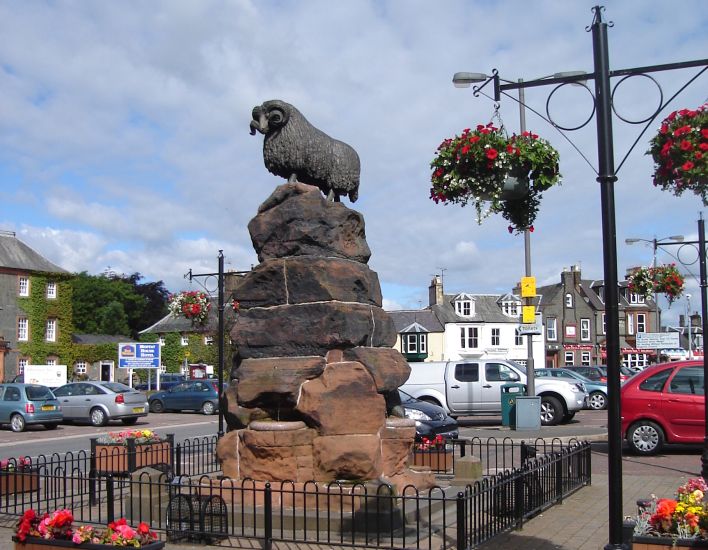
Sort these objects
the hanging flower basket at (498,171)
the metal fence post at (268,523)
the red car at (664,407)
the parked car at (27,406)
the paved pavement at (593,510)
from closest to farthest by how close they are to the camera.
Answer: the hanging flower basket at (498,171) → the metal fence post at (268,523) → the paved pavement at (593,510) → the red car at (664,407) → the parked car at (27,406)

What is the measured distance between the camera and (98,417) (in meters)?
27.1

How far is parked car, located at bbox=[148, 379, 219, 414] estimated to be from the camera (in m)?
33.2

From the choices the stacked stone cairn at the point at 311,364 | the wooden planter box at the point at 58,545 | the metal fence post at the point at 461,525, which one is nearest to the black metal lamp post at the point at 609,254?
the metal fence post at the point at 461,525

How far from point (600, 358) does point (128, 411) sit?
50853 millimetres

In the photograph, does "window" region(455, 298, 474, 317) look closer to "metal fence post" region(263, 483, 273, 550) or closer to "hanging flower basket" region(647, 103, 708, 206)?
"metal fence post" region(263, 483, 273, 550)

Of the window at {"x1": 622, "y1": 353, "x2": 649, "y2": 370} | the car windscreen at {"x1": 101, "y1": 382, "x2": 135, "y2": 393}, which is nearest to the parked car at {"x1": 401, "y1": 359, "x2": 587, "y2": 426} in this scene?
the car windscreen at {"x1": 101, "y1": 382, "x2": 135, "y2": 393}

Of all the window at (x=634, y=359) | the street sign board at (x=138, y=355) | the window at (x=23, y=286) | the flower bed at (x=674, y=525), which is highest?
the window at (x=23, y=286)

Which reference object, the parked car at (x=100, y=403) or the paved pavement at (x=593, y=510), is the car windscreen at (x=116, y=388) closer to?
the parked car at (x=100, y=403)

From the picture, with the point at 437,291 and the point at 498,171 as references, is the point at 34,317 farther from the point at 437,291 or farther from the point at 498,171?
the point at 498,171

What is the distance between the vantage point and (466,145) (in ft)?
22.9

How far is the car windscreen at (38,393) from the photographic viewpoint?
25.5 metres

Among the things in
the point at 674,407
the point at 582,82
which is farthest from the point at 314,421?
the point at 674,407

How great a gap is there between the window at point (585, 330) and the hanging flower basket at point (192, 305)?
52.1 m

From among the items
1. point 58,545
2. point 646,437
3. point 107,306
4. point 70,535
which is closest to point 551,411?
point 646,437
